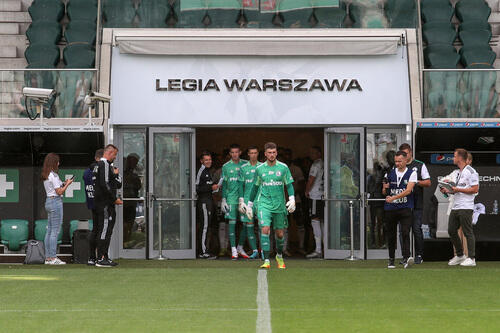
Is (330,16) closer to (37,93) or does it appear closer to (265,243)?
(37,93)

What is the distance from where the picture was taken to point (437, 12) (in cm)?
2161

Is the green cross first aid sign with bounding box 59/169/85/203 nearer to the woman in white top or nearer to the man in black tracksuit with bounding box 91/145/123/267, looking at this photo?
the woman in white top

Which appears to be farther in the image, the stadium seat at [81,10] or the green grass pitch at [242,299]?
the stadium seat at [81,10]

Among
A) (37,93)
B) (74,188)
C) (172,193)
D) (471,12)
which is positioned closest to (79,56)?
(37,93)

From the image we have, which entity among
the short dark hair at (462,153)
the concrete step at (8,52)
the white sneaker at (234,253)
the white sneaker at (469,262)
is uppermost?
the concrete step at (8,52)

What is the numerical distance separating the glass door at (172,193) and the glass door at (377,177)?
322 cm

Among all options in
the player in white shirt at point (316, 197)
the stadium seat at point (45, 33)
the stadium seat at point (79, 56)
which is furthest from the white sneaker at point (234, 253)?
the stadium seat at point (45, 33)

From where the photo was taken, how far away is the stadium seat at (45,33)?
21297mm

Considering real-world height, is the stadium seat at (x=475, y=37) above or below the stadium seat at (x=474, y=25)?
below

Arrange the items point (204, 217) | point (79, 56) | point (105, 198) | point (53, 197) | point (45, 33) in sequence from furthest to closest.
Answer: point (45, 33)
point (79, 56)
point (204, 217)
point (53, 197)
point (105, 198)

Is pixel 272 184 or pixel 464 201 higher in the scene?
A: pixel 272 184

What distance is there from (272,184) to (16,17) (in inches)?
385

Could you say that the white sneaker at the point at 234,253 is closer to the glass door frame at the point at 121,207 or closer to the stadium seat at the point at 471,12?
the glass door frame at the point at 121,207

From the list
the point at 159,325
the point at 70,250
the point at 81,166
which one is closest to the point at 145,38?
the point at 81,166
